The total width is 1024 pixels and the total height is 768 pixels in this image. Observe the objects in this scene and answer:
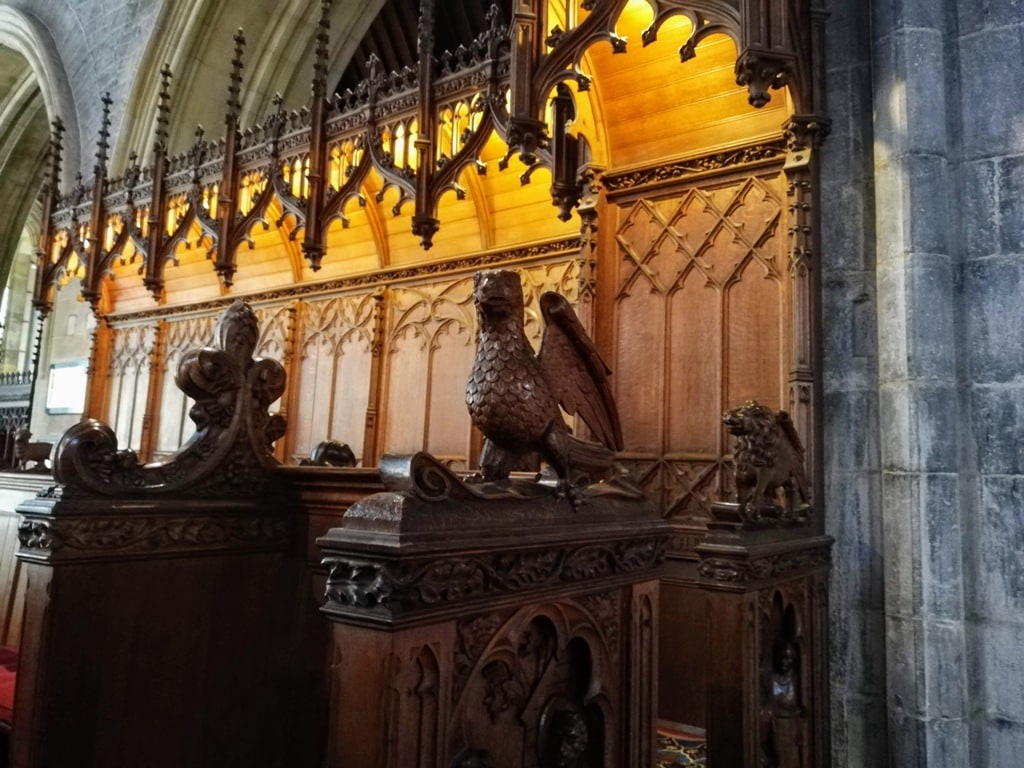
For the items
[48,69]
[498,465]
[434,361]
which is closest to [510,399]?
[498,465]

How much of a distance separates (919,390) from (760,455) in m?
0.67

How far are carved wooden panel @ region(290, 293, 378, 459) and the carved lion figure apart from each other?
344cm

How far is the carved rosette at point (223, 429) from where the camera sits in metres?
2.22

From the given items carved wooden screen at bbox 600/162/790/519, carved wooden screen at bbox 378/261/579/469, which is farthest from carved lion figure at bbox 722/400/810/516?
carved wooden screen at bbox 378/261/579/469

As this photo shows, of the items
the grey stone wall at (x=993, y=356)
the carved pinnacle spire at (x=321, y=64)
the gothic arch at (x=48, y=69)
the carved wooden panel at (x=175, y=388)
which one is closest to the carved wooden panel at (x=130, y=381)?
the carved wooden panel at (x=175, y=388)

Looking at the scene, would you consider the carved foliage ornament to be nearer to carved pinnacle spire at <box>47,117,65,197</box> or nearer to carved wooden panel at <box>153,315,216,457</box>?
carved wooden panel at <box>153,315,216,457</box>

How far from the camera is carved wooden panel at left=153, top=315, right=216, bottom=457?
683cm

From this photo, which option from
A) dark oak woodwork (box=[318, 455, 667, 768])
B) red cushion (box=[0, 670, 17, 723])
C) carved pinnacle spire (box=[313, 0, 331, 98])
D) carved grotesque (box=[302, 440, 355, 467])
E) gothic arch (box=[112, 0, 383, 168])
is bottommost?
red cushion (box=[0, 670, 17, 723])

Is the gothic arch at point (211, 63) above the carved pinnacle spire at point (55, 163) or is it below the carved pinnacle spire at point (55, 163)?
above

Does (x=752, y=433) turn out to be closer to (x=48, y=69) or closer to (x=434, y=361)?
(x=434, y=361)

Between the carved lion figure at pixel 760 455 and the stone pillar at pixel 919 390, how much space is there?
407 mm

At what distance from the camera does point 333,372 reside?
5781 mm

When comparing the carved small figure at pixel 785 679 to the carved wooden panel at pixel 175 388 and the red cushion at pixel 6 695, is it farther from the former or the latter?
the carved wooden panel at pixel 175 388

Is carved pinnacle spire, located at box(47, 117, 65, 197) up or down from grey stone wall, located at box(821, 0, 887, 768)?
up
